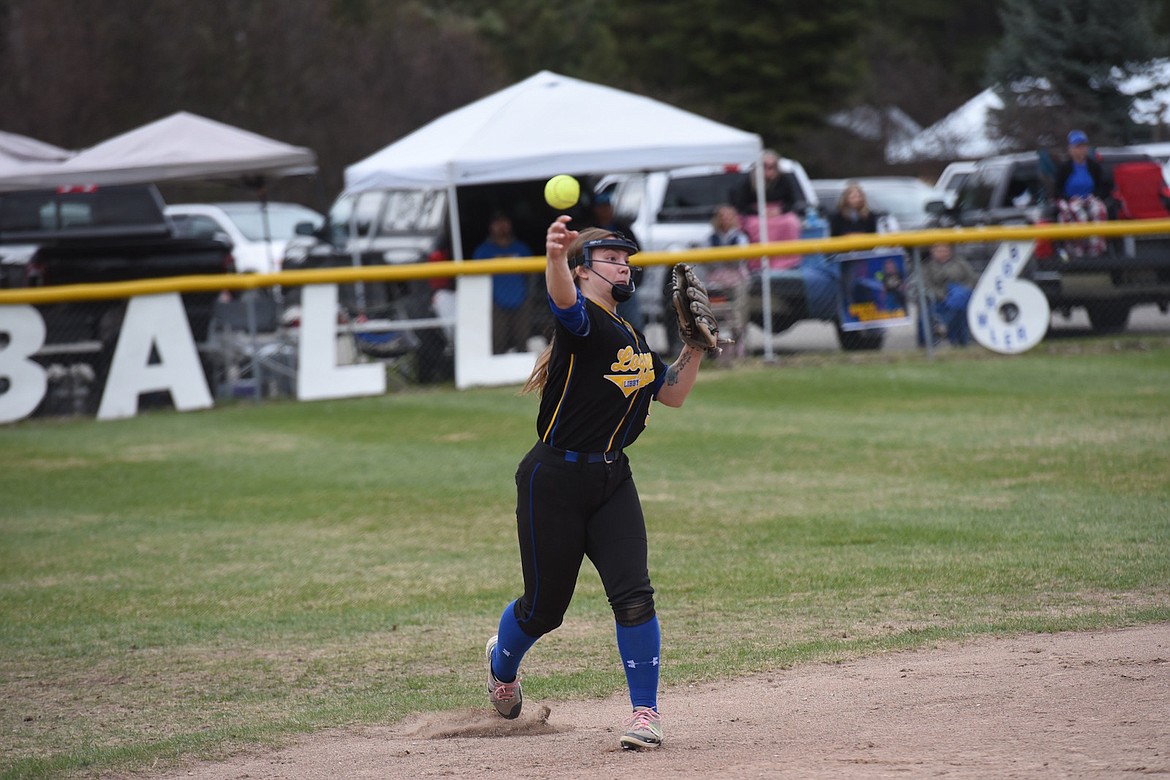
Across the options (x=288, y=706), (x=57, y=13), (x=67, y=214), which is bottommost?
(x=288, y=706)

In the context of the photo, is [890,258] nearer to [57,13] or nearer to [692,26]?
[57,13]

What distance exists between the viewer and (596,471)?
535 centimetres

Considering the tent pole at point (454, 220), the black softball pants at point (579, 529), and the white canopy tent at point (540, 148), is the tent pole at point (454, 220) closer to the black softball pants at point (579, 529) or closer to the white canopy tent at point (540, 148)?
the white canopy tent at point (540, 148)

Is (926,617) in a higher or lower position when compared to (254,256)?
lower

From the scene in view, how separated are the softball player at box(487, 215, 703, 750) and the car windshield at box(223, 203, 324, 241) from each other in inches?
724

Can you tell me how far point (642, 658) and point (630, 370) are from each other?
1100mm

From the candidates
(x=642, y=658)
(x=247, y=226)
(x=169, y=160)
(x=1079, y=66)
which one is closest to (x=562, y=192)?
(x=642, y=658)

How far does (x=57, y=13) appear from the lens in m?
29.8

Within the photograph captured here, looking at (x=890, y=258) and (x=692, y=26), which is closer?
(x=890, y=258)

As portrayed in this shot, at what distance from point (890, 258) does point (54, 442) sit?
9.35 m

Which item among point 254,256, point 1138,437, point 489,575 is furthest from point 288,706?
point 254,256

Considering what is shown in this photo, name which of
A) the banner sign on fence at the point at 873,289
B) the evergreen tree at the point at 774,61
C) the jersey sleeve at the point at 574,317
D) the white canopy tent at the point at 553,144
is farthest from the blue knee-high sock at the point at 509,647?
the evergreen tree at the point at 774,61

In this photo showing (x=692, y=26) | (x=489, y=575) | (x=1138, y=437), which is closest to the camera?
(x=489, y=575)

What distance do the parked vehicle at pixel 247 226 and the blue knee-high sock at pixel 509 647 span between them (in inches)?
629
